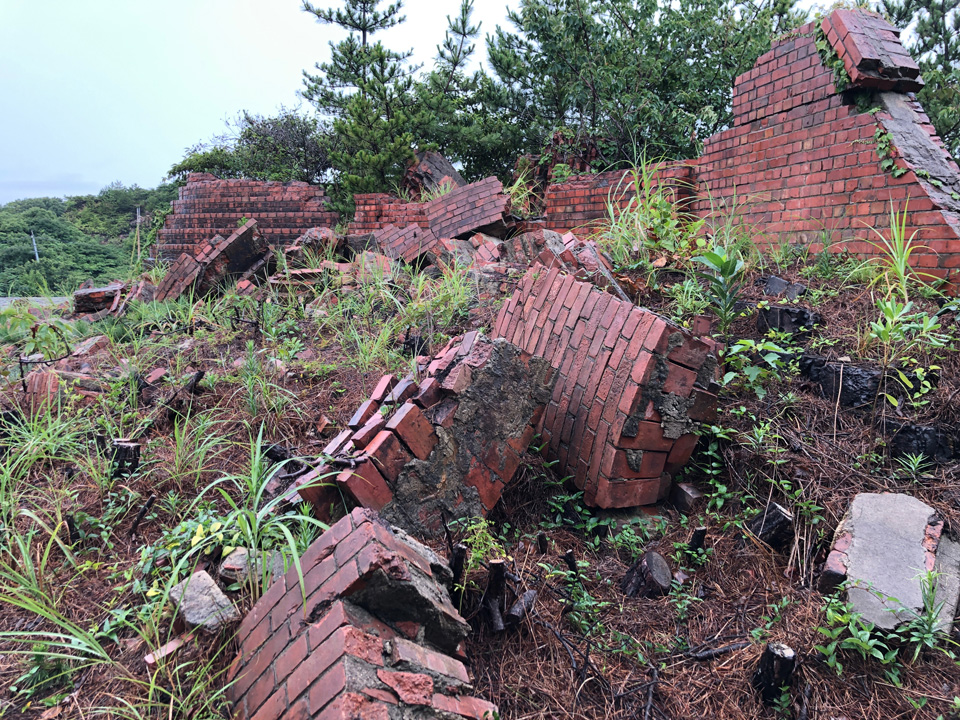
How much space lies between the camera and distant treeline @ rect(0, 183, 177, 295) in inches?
302

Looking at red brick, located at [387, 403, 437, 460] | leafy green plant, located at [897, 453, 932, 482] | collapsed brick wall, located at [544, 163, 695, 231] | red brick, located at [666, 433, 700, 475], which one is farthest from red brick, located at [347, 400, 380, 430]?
collapsed brick wall, located at [544, 163, 695, 231]

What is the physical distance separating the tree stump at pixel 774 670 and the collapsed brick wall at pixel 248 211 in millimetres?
9679

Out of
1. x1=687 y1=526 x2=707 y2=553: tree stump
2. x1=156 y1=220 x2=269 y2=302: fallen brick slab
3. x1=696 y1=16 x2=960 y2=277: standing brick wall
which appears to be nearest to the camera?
x1=687 y1=526 x2=707 y2=553: tree stump

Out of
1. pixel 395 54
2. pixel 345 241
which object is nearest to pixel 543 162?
pixel 345 241

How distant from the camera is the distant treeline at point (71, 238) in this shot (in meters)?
7.68

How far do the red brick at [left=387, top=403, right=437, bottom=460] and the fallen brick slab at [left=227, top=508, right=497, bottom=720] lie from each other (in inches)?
25.0

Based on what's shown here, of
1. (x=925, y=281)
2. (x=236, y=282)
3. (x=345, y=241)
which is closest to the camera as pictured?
(x=925, y=281)

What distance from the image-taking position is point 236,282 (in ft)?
21.6

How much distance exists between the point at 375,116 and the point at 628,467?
32.8ft

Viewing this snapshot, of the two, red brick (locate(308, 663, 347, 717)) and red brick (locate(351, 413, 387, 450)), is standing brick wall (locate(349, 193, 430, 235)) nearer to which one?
red brick (locate(351, 413, 387, 450))

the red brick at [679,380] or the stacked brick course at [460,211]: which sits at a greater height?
the stacked brick course at [460,211]

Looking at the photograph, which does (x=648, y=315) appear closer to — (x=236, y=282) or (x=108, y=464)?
(x=108, y=464)

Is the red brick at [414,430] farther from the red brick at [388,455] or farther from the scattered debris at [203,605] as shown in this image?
the scattered debris at [203,605]

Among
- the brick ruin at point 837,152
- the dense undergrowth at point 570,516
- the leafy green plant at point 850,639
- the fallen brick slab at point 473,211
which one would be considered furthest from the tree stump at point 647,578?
the fallen brick slab at point 473,211
